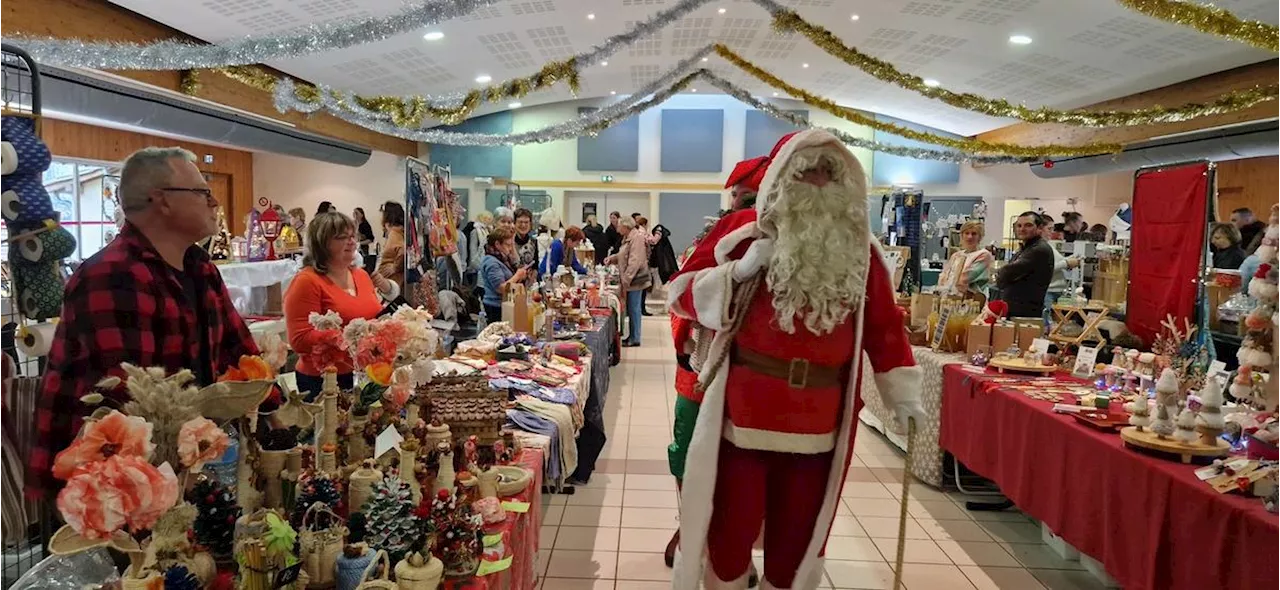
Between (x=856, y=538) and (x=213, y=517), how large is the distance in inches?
116

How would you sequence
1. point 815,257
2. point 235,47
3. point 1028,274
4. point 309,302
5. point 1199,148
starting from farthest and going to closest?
1. point 1199,148
2. point 1028,274
3. point 235,47
4. point 309,302
5. point 815,257

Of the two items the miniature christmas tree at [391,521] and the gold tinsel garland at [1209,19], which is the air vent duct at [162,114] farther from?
the gold tinsel garland at [1209,19]

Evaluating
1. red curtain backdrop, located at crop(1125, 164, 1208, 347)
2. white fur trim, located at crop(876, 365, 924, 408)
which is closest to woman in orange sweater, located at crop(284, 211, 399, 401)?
white fur trim, located at crop(876, 365, 924, 408)

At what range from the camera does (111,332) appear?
1540mm

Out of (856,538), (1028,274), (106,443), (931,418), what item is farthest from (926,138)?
(106,443)

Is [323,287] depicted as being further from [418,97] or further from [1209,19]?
[1209,19]

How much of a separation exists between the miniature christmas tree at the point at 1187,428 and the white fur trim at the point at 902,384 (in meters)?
0.86

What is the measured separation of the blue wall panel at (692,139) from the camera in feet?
51.7

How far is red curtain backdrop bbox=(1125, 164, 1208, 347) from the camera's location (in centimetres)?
353

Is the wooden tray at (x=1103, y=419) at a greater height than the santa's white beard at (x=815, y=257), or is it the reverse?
the santa's white beard at (x=815, y=257)

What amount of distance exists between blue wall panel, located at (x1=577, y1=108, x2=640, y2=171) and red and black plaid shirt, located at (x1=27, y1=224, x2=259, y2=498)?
14.4 meters

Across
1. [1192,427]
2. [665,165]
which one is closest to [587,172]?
[665,165]

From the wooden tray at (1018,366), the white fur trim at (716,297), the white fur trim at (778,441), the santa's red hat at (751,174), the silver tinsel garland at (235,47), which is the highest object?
the silver tinsel garland at (235,47)

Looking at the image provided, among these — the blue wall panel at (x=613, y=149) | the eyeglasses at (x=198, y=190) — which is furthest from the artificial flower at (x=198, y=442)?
the blue wall panel at (x=613, y=149)
